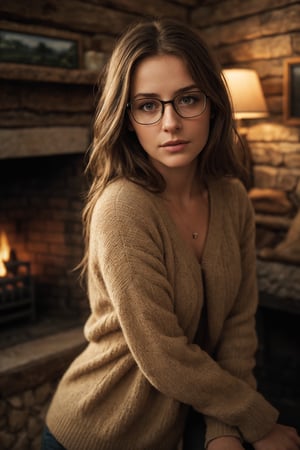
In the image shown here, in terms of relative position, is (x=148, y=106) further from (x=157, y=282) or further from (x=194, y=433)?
(x=194, y=433)

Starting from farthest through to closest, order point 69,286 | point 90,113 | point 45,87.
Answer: point 69,286 < point 90,113 < point 45,87

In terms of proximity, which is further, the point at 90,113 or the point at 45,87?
the point at 90,113

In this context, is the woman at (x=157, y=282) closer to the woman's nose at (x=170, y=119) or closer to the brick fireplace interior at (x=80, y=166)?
the woman's nose at (x=170, y=119)

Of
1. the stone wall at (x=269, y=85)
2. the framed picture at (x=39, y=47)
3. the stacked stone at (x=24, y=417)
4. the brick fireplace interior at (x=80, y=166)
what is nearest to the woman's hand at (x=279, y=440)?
the brick fireplace interior at (x=80, y=166)

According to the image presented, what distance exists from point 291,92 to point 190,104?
69.8 inches

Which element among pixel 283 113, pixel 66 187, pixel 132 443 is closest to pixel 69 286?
pixel 66 187

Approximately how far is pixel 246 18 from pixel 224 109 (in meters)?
1.94

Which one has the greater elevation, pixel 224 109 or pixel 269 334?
pixel 224 109

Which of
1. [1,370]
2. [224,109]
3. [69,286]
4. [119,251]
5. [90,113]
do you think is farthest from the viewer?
[69,286]

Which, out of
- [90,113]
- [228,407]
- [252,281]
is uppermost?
[90,113]

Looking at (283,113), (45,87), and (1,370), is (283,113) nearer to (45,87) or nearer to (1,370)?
(45,87)

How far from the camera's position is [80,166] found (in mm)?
2752

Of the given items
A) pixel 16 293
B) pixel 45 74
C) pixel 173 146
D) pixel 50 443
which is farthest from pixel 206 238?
pixel 16 293

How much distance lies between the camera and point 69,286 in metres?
2.92
